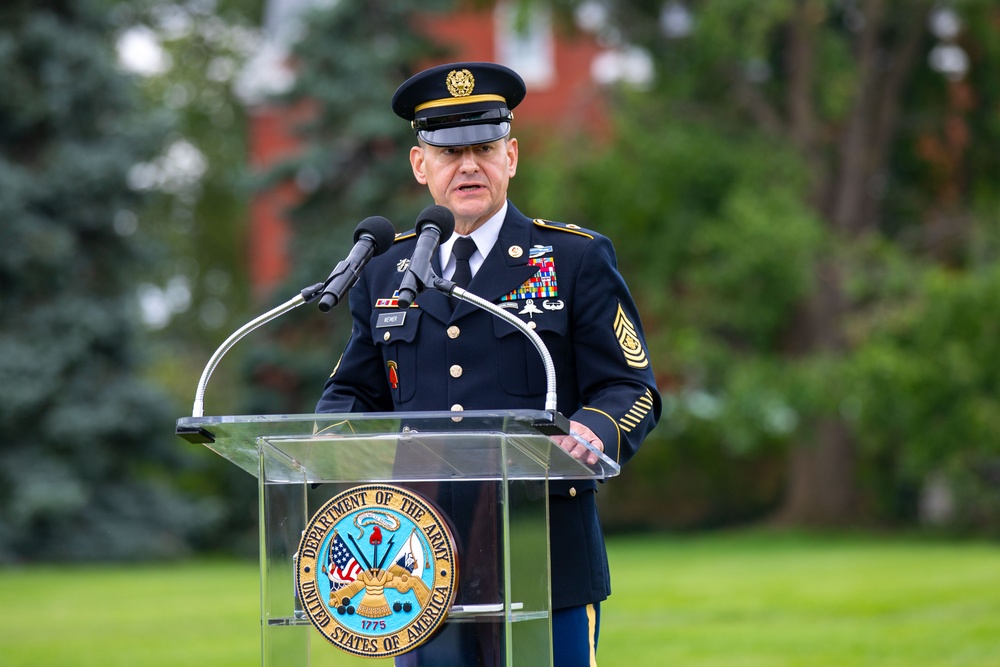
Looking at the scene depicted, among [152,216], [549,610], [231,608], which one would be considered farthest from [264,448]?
[152,216]

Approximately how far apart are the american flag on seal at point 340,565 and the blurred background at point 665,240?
17194 mm

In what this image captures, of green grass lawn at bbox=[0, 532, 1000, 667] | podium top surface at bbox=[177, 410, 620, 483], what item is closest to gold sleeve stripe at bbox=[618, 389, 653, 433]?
podium top surface at bbox=[177, 410, 620, 483]

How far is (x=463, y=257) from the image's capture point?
367 centimetres

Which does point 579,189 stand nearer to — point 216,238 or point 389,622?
point 216,238

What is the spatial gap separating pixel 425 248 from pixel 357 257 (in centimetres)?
17

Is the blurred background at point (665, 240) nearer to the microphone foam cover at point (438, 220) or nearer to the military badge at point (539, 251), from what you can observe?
the military badge at point (539, 251)

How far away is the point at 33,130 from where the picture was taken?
69.8 feet

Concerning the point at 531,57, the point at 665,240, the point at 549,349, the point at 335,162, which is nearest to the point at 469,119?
the point at 549,349

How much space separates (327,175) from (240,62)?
14.2 m

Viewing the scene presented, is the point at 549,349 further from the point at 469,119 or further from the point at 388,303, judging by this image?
the point at 469,119

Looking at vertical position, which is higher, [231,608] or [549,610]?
[549,610]

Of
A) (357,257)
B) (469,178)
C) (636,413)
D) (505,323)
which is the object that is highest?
(469,178)

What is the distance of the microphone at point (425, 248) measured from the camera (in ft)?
10.5

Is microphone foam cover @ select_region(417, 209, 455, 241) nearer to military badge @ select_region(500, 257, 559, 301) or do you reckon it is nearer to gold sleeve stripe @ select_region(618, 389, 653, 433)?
military badge @ select_region(500, 257, 559, 301)
